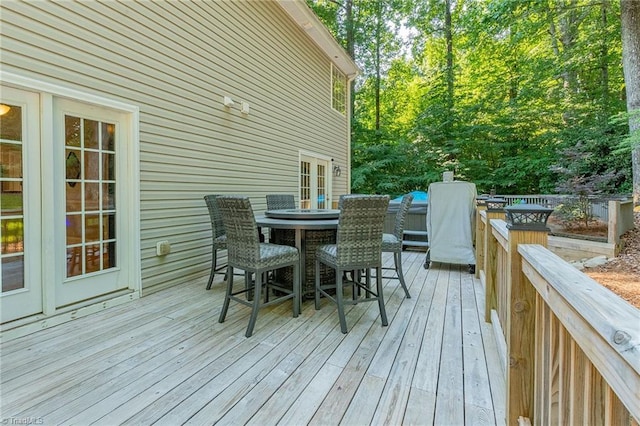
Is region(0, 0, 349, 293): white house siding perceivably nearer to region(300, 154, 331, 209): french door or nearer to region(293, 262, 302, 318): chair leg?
region(300, 154, 331, 209): french door

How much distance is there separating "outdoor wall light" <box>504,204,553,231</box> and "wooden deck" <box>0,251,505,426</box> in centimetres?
96

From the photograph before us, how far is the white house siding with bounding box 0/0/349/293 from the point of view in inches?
103

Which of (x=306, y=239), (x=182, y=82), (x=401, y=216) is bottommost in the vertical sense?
(x=306, y=239)

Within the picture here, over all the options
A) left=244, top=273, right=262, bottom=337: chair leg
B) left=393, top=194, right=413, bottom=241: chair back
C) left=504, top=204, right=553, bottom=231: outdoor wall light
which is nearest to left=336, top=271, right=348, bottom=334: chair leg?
left=244, top=273, right=262, bottom=337: chair leg

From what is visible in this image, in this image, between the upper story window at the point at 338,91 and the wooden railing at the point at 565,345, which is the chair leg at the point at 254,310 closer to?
the wooden railing at the point at 565,345

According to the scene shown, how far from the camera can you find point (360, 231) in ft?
8.43

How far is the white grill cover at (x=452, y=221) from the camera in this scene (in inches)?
162

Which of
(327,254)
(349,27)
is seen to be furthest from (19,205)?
(349,27)

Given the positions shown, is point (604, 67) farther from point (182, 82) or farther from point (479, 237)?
point (182, 82)

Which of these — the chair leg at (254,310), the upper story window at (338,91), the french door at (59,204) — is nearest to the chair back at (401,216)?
the chair leg at (254,310)

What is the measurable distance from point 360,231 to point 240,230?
98 cm

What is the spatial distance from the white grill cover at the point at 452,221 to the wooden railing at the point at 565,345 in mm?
2328

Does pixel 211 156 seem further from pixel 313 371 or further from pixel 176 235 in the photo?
pixel 313 371

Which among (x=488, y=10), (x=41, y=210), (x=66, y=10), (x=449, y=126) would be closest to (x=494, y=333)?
(x=41, y=210)
